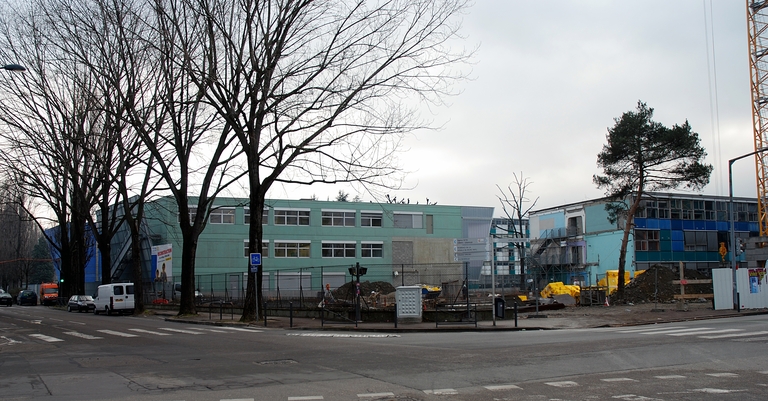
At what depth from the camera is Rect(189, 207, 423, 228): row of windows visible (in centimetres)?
6631

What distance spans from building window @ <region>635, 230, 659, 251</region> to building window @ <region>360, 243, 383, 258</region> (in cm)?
2560

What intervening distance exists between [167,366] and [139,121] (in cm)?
2113

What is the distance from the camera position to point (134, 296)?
43.4 meters

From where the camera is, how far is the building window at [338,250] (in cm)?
6988

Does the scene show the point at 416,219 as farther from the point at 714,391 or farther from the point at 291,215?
the point at 714,391

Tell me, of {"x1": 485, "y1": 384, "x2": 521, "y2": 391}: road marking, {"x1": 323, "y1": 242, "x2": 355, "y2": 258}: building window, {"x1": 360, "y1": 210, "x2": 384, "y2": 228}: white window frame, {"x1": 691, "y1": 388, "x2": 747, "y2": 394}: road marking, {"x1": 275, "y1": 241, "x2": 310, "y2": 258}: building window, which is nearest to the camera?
{"x1": 691, "y1": 388, "x2": 747, "y2": 394}: road marking

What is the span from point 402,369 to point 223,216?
56315 millimetres

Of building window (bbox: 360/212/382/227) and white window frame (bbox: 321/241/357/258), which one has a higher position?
building window (bbox: 360/212/382/227)

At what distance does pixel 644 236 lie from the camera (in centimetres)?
6544

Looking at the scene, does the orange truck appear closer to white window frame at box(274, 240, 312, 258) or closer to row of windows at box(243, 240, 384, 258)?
row of windows at box(243, 240, 384, 258)

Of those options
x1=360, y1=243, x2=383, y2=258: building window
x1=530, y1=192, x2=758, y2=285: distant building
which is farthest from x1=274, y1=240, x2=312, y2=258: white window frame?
x1=530, y1=192, x2=758, y2=285: distant building

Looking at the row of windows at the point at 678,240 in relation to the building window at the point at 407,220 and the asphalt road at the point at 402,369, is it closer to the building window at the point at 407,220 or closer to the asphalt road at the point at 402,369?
the building window at the point at 407,220

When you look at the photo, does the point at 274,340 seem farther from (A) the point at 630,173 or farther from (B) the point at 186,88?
(A) the point at 630,173

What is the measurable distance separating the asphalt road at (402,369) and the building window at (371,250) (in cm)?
5223
